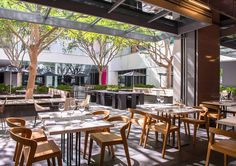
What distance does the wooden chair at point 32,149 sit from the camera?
2689 millimetres

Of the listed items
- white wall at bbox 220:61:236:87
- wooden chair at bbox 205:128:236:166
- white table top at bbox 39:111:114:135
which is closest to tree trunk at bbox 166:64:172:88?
white wall at bbox 220:61:236:87

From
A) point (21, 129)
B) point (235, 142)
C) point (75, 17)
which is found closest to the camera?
point (21, 129)

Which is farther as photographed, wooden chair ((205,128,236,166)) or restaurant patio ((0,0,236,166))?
restaurant patio ((0,0,236,166))

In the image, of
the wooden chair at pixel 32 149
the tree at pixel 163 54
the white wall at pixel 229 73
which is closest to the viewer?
the wooden chair at pixel 32 149

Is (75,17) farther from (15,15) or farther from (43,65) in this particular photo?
(43,65)

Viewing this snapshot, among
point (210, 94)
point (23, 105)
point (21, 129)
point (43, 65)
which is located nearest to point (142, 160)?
point (21, 129)

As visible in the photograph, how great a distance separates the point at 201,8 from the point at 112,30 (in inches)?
128

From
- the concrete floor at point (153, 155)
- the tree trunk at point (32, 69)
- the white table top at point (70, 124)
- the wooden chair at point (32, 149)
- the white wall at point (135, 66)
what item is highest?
the white wall at point (135, 66)

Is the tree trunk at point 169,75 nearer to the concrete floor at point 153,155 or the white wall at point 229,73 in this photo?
the white wall at point 229,73

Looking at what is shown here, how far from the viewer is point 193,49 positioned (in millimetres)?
7441

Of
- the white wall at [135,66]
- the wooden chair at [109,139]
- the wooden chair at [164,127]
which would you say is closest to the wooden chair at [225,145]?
the wooden chair at [164,127]

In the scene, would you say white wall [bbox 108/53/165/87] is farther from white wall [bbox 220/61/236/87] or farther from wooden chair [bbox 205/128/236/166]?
wooden chair [bbox 205/128/236/166]

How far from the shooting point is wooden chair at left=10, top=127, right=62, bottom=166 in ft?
8.82

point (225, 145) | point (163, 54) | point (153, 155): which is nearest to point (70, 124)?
point (153, 155)
